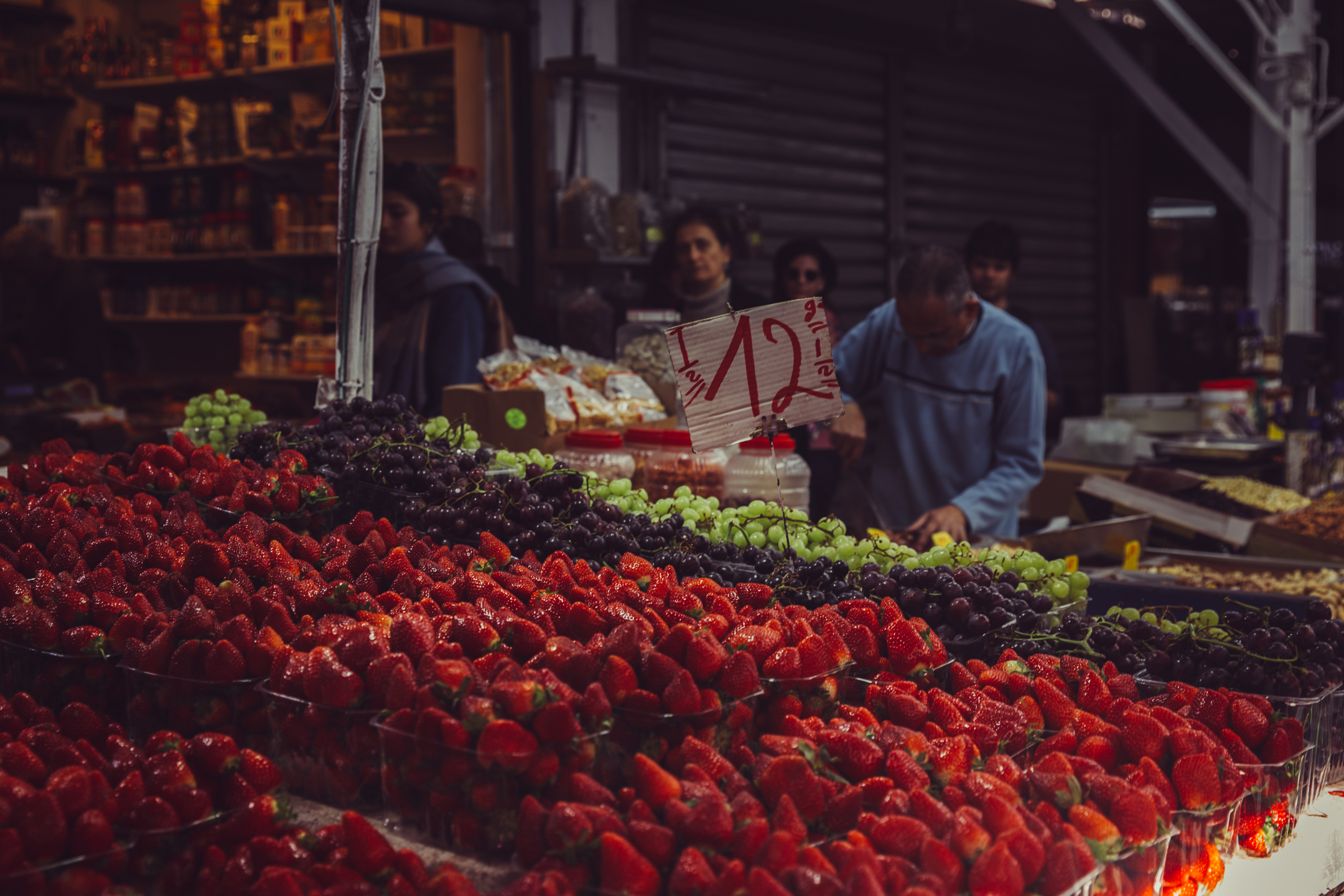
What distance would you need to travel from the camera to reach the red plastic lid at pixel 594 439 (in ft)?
9.59

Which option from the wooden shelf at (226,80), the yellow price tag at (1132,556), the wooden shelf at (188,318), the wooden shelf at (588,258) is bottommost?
the yellow price tag at (1132,556)

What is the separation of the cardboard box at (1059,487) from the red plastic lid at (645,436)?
2.70m

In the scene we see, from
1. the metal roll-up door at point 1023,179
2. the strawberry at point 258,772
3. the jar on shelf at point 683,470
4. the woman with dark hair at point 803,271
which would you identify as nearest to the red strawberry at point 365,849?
the strawberry at point 258,772

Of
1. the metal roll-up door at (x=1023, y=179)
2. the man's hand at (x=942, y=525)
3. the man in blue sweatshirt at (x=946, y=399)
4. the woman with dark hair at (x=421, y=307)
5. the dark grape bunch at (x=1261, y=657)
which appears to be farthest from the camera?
the metal roll-up door at (x=1023, y=179)

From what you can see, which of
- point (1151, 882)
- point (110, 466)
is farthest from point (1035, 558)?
point (110, 466)

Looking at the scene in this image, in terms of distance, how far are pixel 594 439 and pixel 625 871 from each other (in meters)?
1.88

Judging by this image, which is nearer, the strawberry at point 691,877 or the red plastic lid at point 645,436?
the strawberry at point 691,877

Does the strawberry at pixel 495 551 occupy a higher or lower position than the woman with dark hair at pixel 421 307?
lower

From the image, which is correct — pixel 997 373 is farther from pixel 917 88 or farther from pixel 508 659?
pixel 917 88

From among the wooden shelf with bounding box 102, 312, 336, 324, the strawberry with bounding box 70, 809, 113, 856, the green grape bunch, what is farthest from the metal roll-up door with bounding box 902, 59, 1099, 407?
the strawberry with bounding box 70, 809, 113, 856

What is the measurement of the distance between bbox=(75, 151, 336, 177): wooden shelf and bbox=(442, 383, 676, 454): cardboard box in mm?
3314

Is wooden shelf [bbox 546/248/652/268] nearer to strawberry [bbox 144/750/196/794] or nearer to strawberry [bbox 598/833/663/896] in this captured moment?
strawberry [bbox 144/750/196/794]

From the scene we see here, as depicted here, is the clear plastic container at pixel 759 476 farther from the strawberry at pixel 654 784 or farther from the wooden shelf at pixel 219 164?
the wooden shelf at pixel 219 164

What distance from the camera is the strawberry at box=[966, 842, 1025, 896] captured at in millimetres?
1128
